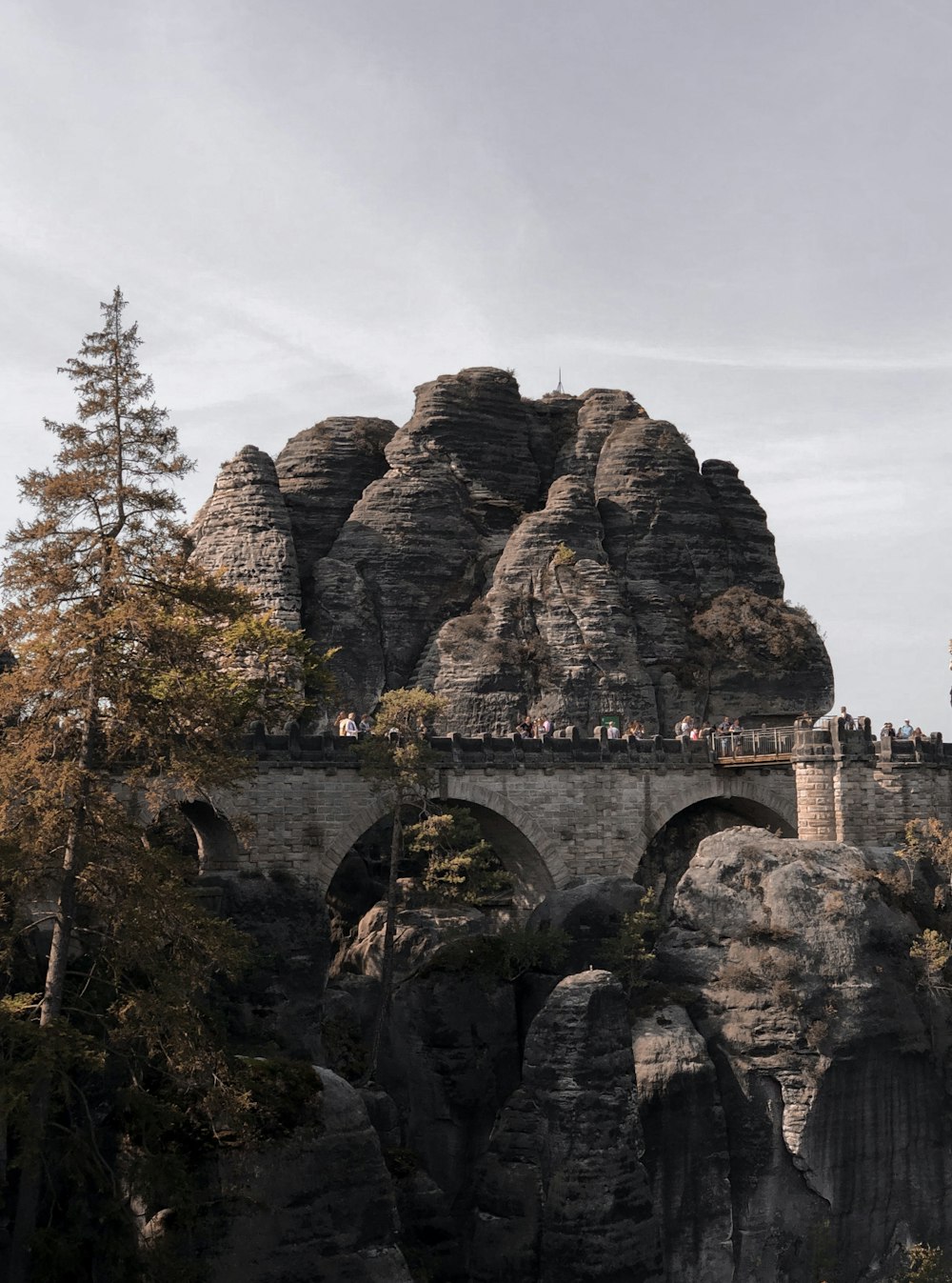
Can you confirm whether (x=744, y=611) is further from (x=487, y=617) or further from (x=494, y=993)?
(x=494, y=993)

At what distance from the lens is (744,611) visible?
181ft

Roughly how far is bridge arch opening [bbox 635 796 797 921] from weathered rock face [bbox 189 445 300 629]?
55.6 feet

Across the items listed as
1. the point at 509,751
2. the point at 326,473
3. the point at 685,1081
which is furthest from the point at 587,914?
the point at 326,473

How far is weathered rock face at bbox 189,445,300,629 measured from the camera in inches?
2068

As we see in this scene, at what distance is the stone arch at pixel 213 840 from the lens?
37688 mm

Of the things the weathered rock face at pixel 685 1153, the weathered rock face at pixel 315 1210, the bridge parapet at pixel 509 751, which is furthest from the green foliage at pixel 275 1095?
the bridge parapet at pixel 509 751

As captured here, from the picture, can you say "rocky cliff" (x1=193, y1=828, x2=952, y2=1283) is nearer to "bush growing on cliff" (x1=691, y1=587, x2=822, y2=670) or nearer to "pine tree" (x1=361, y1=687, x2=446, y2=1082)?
"pine tree" (x1=361, y1=687, x2=446, y2=1082)

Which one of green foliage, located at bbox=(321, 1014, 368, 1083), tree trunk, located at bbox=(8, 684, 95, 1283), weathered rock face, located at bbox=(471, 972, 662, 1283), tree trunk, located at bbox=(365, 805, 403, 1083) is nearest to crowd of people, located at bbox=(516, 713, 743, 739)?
tree trunk, located at bbox=(365, 805, 403, 1083)

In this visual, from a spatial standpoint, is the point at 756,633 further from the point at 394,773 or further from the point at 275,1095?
the point at 275,1095

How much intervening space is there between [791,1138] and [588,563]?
27076mm

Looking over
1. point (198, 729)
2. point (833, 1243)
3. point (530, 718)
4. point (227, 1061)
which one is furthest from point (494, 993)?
point (530, 718)

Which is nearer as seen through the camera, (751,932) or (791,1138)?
(791,1138)

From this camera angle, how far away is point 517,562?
54.8m

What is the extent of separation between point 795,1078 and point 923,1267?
545 cm
